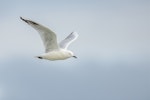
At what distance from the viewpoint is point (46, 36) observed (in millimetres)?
30734

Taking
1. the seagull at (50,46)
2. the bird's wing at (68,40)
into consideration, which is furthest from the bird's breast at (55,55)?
the bird's wing at (68,40)

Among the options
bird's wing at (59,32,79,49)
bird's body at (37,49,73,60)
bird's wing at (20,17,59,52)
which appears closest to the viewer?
bird's wing at (20,17,59,52)

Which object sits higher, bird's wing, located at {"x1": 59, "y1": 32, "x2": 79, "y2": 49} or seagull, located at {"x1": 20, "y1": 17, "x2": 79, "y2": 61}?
bird's wing, located at {"x1": 59, "y1": 32, "x2": 79, "y2": 49}

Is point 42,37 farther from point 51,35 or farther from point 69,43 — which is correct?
point 69,43

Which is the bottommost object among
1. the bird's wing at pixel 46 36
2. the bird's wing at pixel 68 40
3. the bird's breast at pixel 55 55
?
the bird's breast at pixel 55 55

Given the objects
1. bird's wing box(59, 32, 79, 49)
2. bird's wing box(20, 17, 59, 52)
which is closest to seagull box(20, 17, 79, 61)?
bird's wing box(20, 17, 59, 52)

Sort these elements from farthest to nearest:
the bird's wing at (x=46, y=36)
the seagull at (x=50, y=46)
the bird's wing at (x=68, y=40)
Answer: the bird's wing at (x=68, y=40)
the seagull at (x=50, y=46)
the bird's wing at (x=46, y=36)

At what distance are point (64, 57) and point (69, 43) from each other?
3077mm

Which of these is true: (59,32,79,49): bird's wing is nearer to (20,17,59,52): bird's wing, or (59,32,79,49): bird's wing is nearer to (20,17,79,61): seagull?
(20,17,79,61): seagull

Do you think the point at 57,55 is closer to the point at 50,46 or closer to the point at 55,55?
the point at 55,55

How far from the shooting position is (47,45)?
103 feet

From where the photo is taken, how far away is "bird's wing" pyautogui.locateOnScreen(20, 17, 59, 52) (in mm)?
29542

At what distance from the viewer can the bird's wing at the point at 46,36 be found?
29.5 metres

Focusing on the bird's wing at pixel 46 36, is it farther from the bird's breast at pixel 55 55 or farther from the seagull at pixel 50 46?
the bird's breast at pixel 55 55
